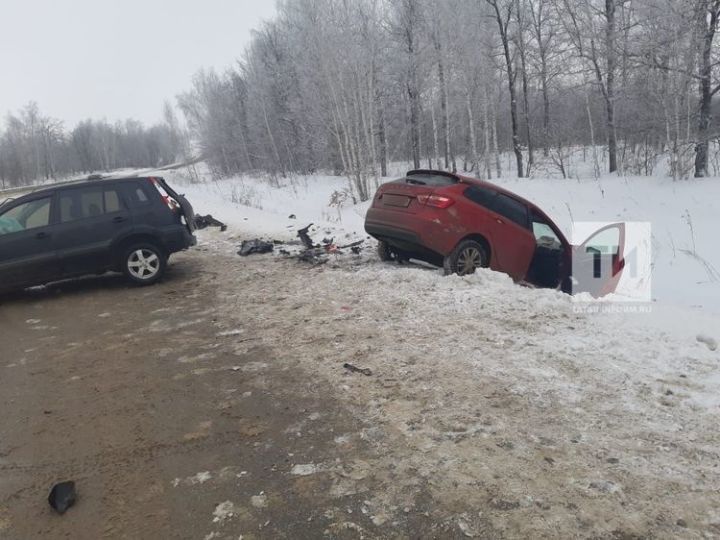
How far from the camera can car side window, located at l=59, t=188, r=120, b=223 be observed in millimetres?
8070

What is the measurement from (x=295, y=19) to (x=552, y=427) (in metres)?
38.4

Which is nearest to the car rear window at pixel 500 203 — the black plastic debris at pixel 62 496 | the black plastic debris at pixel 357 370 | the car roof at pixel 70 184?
the black plastic debris at pixel 357 370

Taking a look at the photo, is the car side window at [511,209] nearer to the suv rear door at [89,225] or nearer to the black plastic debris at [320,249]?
the black plastic debris at [320,249]

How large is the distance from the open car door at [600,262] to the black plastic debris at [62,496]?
717cm

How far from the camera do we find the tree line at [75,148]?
91.9 metres

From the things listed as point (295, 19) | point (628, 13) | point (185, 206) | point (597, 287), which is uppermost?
point (295, 19)

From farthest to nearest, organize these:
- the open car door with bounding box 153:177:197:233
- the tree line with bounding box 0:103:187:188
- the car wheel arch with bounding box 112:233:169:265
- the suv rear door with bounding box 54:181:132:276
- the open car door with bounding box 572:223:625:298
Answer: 1. the tree line with bounding box 0:103:187:188
2. the open car door with bounding box 153:177:197:233
3. the car wheel arch with bounding box 112:233:169:265
4. the suv rear door with bounding box 54:181:132:276
5. the open car door with bounding box 572:223:625:298

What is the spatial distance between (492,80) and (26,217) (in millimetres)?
26827

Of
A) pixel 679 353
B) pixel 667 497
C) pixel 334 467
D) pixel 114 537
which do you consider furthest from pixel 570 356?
pixel 114 537

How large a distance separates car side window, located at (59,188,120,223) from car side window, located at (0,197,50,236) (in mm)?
235

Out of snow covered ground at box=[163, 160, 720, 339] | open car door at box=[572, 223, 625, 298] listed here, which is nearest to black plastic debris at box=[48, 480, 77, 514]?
snow covered ground at box=[163, 160, 720, 339]

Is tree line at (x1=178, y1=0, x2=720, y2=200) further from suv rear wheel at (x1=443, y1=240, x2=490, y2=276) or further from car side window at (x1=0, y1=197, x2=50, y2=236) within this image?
car side window at (x1=0, y1=197, x2=50, y2=236)

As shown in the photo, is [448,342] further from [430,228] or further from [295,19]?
[295,19]

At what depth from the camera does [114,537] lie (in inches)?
106
